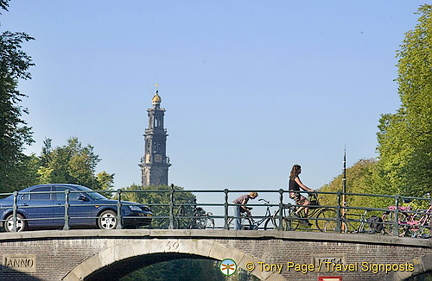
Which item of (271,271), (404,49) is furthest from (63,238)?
(404,49)

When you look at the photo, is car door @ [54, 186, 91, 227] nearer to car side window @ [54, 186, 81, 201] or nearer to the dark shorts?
car side window @ [54, 186, 81, 201]

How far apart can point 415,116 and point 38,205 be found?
62.4ft

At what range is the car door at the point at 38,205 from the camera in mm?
28297

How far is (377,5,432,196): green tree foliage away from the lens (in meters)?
41.5

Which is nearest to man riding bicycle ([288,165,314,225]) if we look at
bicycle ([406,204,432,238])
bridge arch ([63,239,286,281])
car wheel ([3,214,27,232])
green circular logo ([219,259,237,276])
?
bridge arch ([63,239,286,281])

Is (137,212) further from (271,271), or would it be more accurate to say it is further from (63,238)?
(271,271)

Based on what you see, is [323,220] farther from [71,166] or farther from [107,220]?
[71,166]

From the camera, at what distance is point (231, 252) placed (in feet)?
85.9

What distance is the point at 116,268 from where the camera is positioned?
2969cm

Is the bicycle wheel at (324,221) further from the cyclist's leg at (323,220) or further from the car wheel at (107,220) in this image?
the car wheel at (107,220)

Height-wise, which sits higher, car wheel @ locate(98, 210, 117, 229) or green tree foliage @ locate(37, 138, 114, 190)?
green tree foliage @ locate(37, 138, 114, 190)

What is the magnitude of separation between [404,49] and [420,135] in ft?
13.0

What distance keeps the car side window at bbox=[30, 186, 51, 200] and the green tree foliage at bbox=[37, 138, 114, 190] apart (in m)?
36.0

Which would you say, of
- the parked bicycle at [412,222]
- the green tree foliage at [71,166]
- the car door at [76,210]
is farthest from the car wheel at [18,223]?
the green tree foliage at [71,166]
